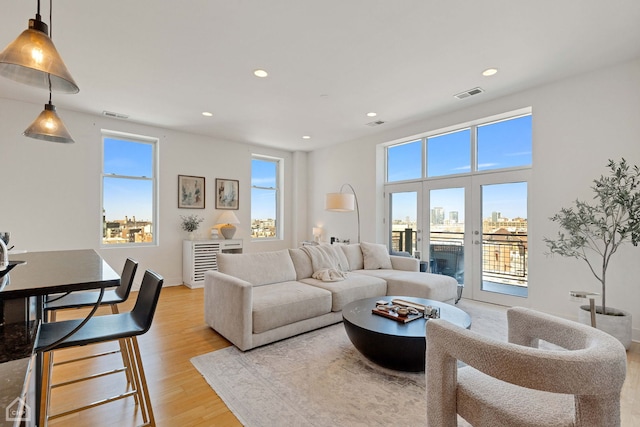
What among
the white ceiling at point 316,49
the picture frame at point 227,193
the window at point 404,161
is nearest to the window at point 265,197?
the picture frame at point 227,193

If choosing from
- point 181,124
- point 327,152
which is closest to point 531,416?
point 181,124

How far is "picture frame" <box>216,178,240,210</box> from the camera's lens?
6.09 m

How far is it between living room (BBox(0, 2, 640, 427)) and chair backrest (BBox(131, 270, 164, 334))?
89.5 inches

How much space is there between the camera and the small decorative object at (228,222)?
230 inches

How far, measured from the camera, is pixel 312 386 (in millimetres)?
2166

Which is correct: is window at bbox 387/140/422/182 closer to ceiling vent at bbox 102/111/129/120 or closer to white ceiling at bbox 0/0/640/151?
white ceiling at bbox 0/0/640/151

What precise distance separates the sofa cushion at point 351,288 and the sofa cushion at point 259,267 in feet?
0.97

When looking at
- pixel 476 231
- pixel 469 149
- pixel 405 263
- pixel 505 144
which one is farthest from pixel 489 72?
pixel 405 263

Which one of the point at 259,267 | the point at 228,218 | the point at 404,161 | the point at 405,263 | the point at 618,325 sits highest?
the point at 404,161

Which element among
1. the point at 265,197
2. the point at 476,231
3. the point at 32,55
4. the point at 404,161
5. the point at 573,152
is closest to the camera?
the point at 32,55

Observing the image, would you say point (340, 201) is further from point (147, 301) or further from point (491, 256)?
point (147, 301)

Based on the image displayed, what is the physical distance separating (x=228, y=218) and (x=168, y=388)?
396 centimetres

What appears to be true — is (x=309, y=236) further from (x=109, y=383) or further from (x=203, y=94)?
(x=109, y=383)

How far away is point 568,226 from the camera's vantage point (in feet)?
10.4
